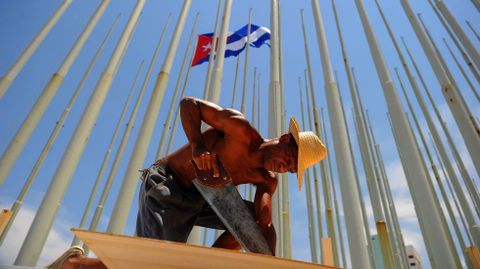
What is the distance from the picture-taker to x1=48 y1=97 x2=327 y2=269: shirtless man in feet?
6.50

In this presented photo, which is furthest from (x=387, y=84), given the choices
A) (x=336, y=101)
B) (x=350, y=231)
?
(x=350, y=231)

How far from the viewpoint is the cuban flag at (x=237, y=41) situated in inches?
370

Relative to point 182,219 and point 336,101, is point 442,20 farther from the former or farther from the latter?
point 182,219

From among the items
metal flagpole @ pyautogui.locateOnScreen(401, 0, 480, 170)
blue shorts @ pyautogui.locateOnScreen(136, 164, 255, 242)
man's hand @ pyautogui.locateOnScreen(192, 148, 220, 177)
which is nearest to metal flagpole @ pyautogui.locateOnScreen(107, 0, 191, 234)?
blue shorts @ pyautogui.locateOnScreen(136, 164, 255, 242)

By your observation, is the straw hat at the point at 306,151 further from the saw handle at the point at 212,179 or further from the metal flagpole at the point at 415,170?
the metal flagpole at the point at 415,170

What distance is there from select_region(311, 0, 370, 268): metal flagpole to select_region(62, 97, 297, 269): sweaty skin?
147cm

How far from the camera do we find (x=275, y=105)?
15.6 feet

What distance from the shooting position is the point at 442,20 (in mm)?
5469

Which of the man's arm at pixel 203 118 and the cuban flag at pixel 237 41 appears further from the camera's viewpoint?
the cuban flag at pixel 237 41

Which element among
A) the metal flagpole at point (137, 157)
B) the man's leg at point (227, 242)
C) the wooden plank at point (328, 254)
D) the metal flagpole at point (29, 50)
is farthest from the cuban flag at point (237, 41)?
the man's leg at point (227, 242)

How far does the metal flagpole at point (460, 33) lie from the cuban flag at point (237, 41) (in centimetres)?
495

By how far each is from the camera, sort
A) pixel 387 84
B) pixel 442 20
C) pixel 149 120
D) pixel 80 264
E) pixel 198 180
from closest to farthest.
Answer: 1. pixel 80 264
2. pixel 198 180
3. pixel 387 84
4. pixel 149 120
5. pixel 442 20

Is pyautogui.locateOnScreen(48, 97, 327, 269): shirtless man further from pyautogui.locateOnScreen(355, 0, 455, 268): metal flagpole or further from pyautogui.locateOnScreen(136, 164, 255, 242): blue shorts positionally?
pyautogui.locateOnScreen(355, 0, 455, 268): metal flagpole

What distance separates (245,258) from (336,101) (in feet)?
10.6
